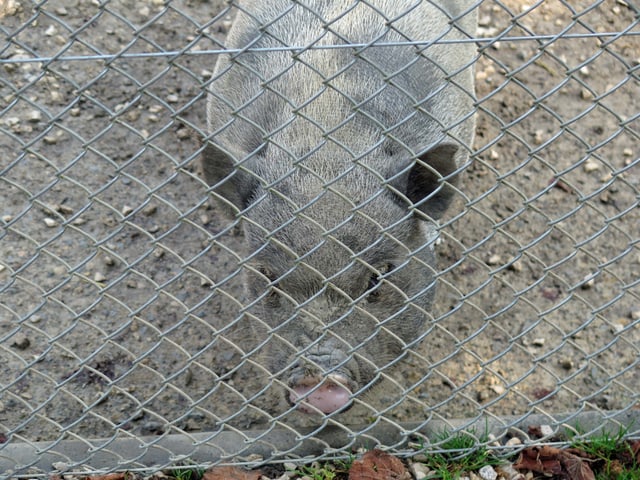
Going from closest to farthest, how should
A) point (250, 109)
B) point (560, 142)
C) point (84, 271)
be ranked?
point (250, 109) → point (84, 271) → point (560, 142)

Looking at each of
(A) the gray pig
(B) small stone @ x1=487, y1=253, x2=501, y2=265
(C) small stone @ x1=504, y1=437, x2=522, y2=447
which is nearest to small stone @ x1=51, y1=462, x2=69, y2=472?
(A) the gray pig

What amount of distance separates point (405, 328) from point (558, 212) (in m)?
1.59

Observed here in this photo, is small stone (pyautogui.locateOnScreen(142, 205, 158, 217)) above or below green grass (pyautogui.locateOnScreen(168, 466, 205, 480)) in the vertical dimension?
below

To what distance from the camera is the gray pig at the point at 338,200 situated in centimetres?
306

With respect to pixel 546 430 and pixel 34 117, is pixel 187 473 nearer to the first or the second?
pixel 546 430

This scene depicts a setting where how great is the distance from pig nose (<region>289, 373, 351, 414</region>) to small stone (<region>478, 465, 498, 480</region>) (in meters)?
0.69

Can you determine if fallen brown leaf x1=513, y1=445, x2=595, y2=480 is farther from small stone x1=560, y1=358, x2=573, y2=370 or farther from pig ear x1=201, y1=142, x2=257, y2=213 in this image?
pig ear x1=201, y1=142, x2=257, y2=213

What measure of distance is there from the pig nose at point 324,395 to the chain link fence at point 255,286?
0.06 ft

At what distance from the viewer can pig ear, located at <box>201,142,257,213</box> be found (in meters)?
3.39

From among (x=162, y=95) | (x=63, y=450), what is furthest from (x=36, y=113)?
(x=63, y=450)

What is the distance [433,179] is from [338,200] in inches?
18.6

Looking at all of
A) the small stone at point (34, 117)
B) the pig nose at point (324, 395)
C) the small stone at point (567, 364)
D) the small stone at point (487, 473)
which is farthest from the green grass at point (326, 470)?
the small stone at point (34, 117)

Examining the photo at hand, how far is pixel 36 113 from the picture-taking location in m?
4.76

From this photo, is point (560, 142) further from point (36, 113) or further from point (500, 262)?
point (36, 113)
